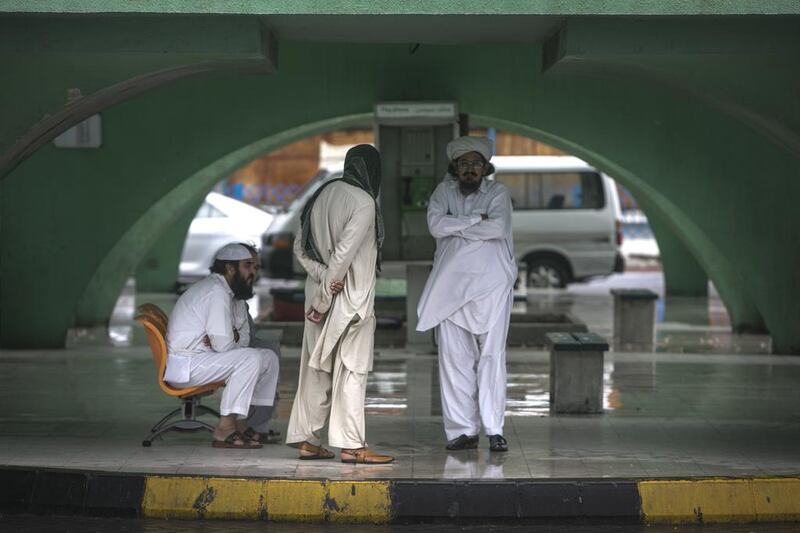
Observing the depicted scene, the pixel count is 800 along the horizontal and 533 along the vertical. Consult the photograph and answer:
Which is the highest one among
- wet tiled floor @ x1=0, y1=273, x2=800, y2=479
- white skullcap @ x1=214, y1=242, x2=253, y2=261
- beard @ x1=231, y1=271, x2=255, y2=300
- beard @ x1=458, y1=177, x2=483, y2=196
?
beard @ x1=458, y1=177, x2=483, y2=196

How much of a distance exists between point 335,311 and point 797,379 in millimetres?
5546

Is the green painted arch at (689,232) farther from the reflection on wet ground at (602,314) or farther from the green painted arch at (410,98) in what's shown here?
the green painted arch at (410,98)

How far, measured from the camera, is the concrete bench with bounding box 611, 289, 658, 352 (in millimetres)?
15242

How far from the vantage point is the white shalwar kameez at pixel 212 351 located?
8695mm

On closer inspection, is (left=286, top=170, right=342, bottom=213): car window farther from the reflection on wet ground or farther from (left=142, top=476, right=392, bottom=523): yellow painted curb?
(left=142, top=476, right=392, bottom=523): yellow painted curb

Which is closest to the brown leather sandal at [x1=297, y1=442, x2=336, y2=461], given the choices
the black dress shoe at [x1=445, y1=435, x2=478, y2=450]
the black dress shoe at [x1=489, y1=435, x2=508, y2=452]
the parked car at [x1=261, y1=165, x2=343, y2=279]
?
the black dress shoe at [x1=445, y1=435, x2=478, y2=450]

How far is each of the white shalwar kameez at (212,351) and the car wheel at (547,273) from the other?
1434 cm

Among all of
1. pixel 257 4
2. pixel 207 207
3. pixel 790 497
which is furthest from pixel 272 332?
pixel 207 207

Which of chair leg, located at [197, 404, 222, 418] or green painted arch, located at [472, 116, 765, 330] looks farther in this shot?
green painted arch, located at [472, 116, 765, 330]

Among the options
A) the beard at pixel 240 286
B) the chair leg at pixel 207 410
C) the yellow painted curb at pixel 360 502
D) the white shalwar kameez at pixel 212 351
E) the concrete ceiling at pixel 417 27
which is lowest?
the yellow painted curb at pixel 360 502

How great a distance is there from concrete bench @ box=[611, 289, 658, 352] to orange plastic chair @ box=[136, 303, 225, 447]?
708cm

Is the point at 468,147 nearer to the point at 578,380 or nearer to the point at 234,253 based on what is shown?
the point at 234,253

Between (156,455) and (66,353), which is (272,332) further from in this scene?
(66,353)

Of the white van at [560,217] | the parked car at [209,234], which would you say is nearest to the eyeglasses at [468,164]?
the white van at [560,217]
